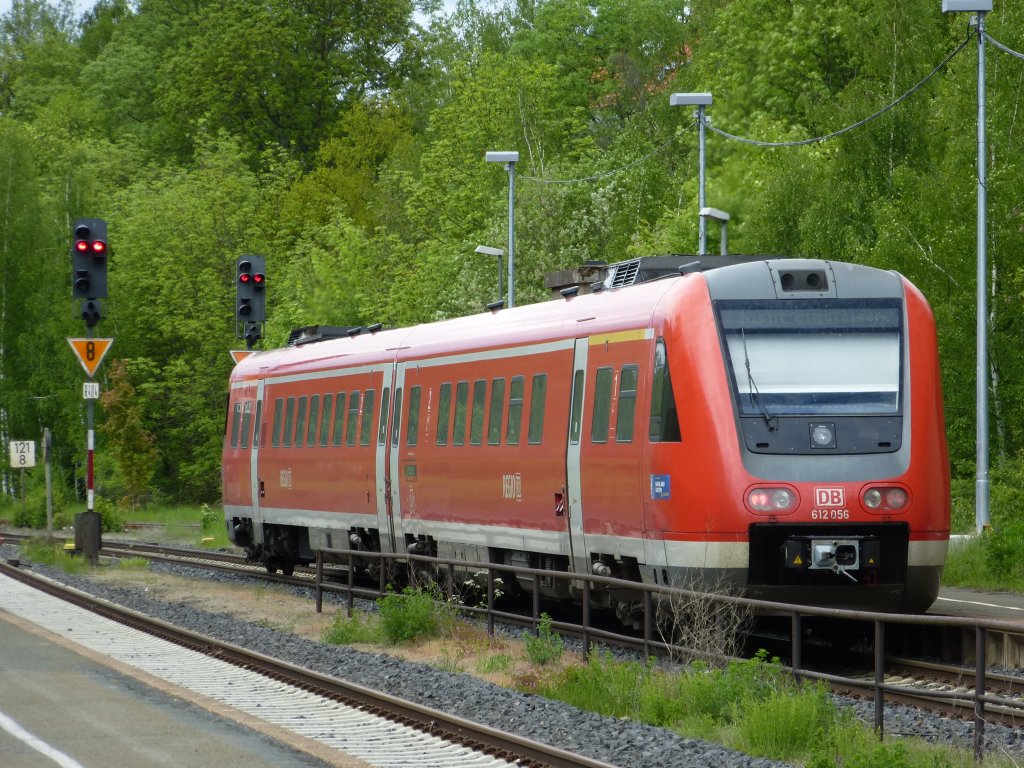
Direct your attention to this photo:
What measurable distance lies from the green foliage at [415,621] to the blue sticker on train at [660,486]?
3314 mm

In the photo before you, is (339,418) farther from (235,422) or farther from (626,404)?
(626,404)

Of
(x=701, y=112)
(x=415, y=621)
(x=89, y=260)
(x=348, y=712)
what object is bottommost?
(x=348, y=712)

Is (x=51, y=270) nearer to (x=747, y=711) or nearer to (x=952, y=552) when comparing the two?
(x=952, y=552)

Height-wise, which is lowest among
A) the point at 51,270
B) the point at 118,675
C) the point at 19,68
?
the point at 118,675

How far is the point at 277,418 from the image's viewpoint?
29.0m

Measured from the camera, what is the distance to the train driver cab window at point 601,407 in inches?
690

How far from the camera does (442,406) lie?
2208cm

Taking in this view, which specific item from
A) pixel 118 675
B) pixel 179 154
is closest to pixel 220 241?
pixel 179 154

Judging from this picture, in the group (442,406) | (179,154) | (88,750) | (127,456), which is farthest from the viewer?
(179,154)

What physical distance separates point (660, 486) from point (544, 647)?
170 centimetres

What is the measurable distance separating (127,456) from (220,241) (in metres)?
10.9

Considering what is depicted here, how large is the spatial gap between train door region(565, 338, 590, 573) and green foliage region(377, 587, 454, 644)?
Result: 1.43 metres

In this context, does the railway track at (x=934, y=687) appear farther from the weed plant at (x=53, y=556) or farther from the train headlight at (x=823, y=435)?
the weed plant at (x=53, y=556)

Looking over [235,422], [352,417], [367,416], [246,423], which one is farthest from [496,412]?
[235,422]
